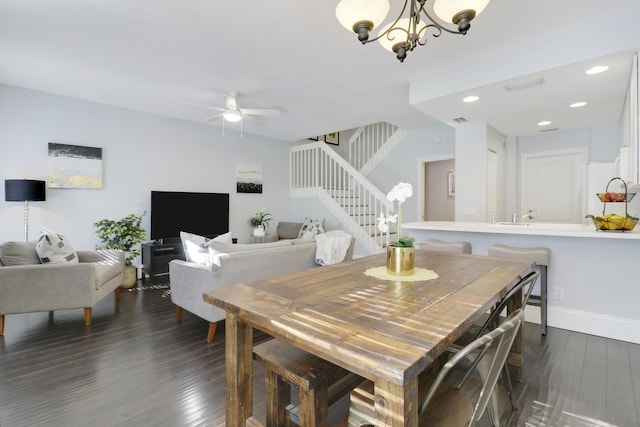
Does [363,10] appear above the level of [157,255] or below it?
above

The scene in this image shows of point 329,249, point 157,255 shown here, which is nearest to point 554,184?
point 329,249

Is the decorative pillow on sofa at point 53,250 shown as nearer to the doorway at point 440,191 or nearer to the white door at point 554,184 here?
the doorway at point 440,191

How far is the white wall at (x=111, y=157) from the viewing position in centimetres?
392

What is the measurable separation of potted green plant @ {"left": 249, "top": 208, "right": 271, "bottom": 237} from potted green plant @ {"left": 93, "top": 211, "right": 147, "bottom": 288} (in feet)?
6.80

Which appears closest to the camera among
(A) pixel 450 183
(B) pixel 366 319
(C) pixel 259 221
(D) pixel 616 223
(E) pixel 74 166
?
(B) pixel 366 319

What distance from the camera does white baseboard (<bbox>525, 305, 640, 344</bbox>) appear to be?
2.62 m

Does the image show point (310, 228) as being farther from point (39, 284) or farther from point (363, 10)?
point (363, 10)

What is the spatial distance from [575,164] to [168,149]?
6756 mm

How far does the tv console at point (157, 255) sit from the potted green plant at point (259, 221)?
1.60 m

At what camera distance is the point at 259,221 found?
20.7 ft

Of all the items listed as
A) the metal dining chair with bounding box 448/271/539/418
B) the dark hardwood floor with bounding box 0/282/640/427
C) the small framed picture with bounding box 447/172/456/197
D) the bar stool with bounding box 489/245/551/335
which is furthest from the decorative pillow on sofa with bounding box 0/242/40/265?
the small framed picture with bounding box 447/172/456/197

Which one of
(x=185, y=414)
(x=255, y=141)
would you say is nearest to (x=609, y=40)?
(x=185, y=414)

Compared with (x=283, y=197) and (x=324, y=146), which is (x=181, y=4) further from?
(x=283, y=197)

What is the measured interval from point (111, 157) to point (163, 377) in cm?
384
